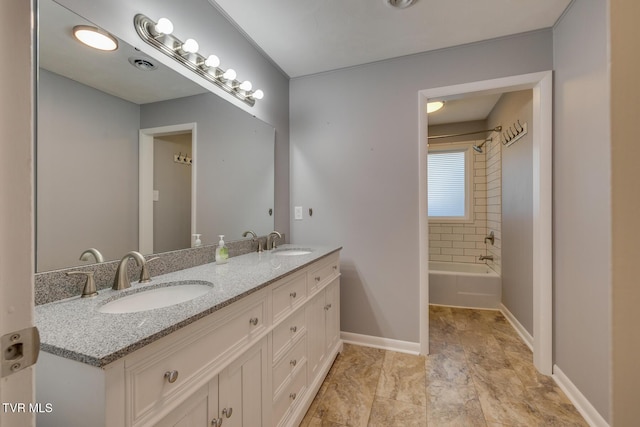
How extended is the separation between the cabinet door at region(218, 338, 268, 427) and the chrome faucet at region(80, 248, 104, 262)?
699 millimetres

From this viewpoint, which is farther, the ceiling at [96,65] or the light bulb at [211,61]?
the light bulb at [211,61]

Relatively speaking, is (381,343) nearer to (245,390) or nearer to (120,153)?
(245,390)

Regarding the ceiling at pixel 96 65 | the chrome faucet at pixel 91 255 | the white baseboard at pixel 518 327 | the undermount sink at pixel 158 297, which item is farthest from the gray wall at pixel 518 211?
the chrome faucet at pixel 91 255

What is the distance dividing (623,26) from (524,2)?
5.85ft

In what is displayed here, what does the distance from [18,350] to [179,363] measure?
480 mm

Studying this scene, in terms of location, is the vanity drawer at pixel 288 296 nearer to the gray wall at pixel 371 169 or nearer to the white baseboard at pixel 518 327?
the gray wall at pixel 371 169

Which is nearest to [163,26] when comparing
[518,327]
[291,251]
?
[291,251]

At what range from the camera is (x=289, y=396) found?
139 cm

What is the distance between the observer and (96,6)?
1093 millimetres

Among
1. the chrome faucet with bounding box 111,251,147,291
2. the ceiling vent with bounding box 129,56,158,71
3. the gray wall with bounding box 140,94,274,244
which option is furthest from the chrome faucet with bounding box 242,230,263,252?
the ceiling vent with bounding box 129,56,158,71

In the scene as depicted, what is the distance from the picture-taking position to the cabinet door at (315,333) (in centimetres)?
163

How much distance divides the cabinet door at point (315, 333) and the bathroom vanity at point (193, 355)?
0.02 m

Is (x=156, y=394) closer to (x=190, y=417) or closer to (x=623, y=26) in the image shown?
(x=190, y=417)

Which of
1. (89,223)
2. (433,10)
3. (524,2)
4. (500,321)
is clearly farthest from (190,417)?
(500,321)
